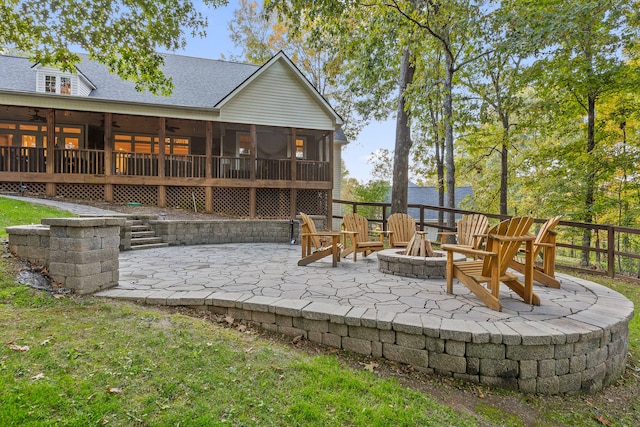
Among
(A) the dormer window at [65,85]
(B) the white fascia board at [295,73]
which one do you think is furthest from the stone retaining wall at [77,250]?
(A) the dormer window at [65,85]

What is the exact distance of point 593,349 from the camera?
8.91ft

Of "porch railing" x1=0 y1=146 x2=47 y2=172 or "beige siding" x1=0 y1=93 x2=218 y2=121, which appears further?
"porch railing" x1=0 y1=146 x2=47 y2=172

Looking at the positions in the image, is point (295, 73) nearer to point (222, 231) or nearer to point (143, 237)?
point (222, 231)

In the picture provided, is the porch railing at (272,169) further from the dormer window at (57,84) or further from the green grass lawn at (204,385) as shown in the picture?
the green grass lawn at (204,385)

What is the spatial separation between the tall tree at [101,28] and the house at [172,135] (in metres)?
5.34

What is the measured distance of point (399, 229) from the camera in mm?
6344

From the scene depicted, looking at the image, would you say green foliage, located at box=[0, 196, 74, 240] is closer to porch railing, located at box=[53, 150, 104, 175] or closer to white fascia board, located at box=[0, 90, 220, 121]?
porch railing, located at box=[53, 150, 104, 175]

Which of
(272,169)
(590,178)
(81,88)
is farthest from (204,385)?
(81,88)

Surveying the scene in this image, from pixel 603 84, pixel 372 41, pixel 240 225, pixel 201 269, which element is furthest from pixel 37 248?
pixel 603 84

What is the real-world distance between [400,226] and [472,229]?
1.37 m

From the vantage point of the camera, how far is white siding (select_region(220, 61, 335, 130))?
1245cm

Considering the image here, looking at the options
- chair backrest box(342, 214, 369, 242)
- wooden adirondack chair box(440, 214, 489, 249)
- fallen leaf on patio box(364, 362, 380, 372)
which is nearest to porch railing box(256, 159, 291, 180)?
chair backrest box(342, 214, 369, 242)

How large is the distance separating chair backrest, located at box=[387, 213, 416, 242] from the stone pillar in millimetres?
4663

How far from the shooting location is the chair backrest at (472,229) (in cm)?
515
